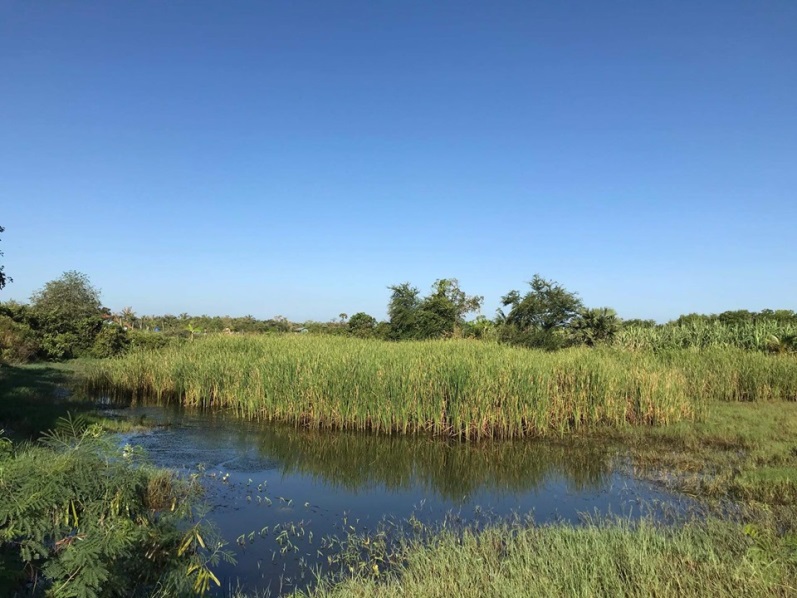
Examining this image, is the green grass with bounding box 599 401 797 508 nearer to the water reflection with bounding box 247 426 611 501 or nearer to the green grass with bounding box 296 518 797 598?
the water reflection with bounding box 247 426 611 501

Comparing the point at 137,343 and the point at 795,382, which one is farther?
the point at 137,343

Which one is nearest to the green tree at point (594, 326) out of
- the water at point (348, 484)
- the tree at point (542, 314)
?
the tree at point (542, 314)

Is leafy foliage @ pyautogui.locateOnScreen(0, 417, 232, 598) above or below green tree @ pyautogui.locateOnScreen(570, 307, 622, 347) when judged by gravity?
below

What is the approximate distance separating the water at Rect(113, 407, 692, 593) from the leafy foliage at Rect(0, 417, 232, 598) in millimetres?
1246

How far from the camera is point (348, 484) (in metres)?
8.24

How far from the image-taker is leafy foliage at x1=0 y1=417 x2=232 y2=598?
307 centimetres

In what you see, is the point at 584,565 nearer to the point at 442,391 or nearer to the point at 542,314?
the point at 442,391

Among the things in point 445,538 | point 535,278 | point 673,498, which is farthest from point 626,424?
point 535,278

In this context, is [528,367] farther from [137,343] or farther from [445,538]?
[137,343]

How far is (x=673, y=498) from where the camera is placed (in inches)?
287

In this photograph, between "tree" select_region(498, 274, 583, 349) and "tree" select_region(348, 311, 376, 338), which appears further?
"tree" select_region(348, 311, 376, 338)

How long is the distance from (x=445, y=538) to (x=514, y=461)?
4.64m

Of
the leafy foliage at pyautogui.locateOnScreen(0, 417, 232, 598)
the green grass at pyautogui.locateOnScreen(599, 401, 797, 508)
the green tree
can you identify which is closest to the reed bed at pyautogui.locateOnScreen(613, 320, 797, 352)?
the green tree

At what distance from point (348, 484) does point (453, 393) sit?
3617 millimetres
